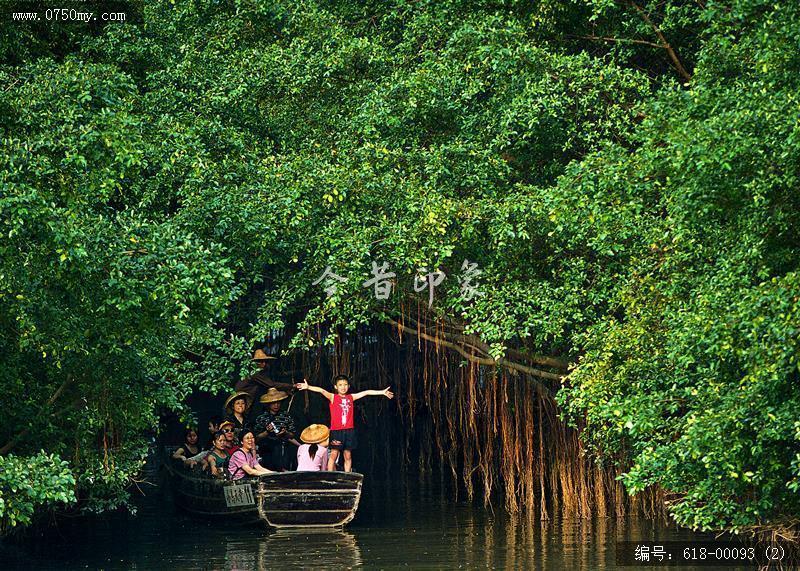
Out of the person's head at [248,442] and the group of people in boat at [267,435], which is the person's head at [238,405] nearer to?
the group of people in boat at [267,435]

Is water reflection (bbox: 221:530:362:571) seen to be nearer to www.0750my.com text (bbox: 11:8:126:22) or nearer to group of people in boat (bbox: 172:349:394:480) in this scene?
group of people in boat (bbox: 172:349:394:480)

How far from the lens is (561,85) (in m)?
10.6

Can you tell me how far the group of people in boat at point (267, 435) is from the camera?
12677 millimetres

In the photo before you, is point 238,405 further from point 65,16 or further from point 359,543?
point 65,16

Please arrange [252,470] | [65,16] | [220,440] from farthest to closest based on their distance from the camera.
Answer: [220,440]
[252,470]
[65,16]

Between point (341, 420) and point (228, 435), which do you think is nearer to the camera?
point (341, 420)

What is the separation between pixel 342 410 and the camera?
12695 millimetres

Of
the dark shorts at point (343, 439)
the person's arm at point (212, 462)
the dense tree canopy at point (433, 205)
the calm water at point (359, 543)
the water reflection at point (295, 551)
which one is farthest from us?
the person's arm at point (212, 462)

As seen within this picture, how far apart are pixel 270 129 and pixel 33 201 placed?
4878mm

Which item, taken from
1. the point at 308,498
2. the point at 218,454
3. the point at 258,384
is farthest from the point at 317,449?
the point at 258,384

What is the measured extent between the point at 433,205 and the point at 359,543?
132 inches

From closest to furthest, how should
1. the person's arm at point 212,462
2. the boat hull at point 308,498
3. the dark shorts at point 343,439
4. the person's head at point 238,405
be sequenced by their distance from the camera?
1. the boat hull at point 308,498
2. the dark shorts at point 343,439
3. the person's arm at point 212,462
4. the person's head at point 238,405

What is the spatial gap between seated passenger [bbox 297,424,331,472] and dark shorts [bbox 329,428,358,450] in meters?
0.07

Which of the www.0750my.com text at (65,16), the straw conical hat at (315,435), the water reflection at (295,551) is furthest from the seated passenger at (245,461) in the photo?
the www.0750my.com text at (65,16)
